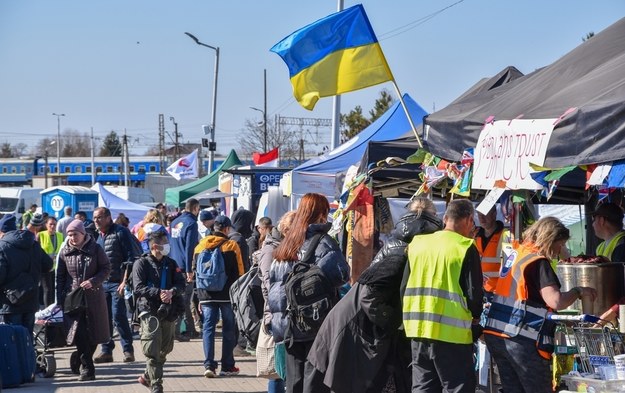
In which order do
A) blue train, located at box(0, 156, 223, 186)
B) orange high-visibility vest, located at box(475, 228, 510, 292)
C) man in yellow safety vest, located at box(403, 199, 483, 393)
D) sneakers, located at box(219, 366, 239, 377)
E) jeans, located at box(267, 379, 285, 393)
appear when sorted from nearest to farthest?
man in yellow safety vest, located at box(403, 199, 483, 393)
jeans, located at box(267, 379, 285, 393)
orange high-visibility vest, located at box(475, 228, 510, 292)
sneakers, located at box(219, 366, 239, 377)
blue train, located at box(0, 156, 223, 186)

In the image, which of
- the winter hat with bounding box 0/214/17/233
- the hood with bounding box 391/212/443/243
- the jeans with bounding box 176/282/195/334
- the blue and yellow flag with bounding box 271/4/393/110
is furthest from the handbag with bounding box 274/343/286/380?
the jeans with bounding box 176/282/195/334

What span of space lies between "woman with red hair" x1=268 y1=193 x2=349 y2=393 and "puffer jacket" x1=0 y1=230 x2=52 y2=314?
15.9ft

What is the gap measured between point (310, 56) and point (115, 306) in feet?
17.0

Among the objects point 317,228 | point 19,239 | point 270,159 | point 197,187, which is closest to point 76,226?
point 19,239

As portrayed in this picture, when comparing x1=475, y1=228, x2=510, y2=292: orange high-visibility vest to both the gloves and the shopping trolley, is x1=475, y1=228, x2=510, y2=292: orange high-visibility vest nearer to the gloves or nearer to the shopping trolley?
the gloves

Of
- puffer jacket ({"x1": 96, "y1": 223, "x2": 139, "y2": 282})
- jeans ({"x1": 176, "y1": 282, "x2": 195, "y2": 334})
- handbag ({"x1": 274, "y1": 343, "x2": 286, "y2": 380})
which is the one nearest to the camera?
handbag ({"x1": 274, "y1": 343, "x2": 286, "y2": 380})

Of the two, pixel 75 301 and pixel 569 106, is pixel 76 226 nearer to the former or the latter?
pixel 75 301

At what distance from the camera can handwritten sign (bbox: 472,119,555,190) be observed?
279 inches

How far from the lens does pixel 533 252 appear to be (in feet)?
22.1

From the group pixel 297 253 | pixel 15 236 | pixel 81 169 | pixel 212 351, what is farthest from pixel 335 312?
pixel 81 169

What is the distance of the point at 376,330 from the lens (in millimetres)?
7016

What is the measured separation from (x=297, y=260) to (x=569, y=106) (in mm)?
2469

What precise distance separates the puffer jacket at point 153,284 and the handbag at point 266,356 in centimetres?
206

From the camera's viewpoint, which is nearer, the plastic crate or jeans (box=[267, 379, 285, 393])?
the plastic crate
